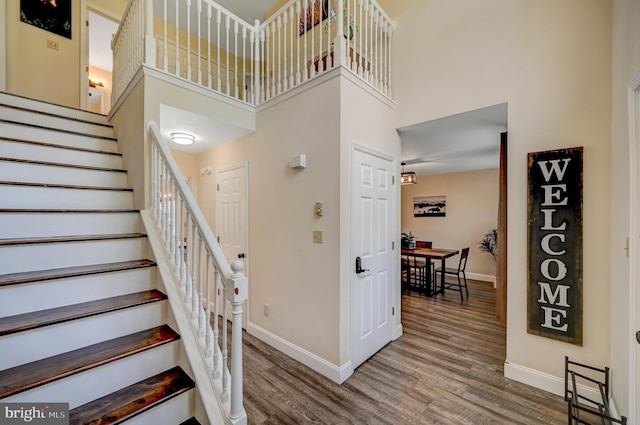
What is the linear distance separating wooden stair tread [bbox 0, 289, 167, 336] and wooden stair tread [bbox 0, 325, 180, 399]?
0.62 ft

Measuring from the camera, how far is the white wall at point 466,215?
574 cm

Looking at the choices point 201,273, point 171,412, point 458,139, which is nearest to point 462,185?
point 458,139

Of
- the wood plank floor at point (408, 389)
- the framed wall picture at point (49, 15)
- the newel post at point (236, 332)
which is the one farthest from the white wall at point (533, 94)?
the framed wall picture at point (49, 15)

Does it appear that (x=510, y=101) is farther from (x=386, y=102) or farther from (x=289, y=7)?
(x=289, y=7)

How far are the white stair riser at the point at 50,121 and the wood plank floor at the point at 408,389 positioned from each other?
2983mm

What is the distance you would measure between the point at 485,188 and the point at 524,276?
4.10 meters


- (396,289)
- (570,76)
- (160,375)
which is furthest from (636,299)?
(160,375)

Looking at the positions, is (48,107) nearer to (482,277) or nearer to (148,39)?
(148,39)

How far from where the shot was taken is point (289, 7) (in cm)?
281

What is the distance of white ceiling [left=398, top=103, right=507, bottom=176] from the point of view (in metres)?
2.74

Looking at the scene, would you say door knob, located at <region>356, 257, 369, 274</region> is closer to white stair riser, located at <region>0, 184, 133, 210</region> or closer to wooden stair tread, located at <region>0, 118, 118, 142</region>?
white stair riser, located at <region>0, 184, 133, 210</region>

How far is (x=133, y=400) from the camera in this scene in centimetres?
137

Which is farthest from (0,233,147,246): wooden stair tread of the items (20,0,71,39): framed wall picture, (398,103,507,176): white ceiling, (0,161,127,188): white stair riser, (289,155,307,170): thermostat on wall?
(20,0,71,39): framed wall picture

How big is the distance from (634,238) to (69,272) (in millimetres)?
3454
